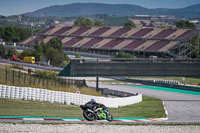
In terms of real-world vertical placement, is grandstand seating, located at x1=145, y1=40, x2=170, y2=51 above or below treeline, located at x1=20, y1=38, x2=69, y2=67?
above

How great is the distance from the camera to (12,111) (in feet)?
87.5

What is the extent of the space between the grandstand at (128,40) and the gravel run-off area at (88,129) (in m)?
82.0

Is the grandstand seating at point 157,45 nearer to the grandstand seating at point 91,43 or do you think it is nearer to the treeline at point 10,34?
the grandstand seating at point 91,43

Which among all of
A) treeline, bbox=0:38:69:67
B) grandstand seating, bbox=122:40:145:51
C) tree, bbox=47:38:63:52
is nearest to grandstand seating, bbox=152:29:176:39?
grandstand seating, bbox=122:40:145:51

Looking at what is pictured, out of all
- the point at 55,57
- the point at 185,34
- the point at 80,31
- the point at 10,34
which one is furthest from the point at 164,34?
the point at 10,34

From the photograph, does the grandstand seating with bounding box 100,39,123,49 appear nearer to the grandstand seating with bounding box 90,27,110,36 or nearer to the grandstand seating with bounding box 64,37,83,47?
the grandstand seating with bounding box 90,27,110,36

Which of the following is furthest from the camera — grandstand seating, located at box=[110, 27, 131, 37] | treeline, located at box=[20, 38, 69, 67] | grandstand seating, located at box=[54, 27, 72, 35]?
grandstand seating, located at box=[54, 27, 72, 35]

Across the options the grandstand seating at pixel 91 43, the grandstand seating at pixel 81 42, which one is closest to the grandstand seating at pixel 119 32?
the grandstand seating at pixel 91 43

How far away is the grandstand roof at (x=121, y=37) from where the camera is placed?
12019 cm

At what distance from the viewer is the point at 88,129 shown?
2153 centimetres

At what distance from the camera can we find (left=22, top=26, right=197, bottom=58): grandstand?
114 m

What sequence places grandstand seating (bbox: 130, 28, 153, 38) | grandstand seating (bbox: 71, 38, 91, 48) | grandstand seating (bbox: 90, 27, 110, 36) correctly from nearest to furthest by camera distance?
grandstand seating (bbox: 130, 28, 153, 38)
grandstand seating (bbox: 71, 38, 91, 48)
grandstand seating (bbox: 90, 27, 110, 36)

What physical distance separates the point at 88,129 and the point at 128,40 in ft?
366

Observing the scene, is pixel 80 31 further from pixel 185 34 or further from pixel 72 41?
pixel 185 34
